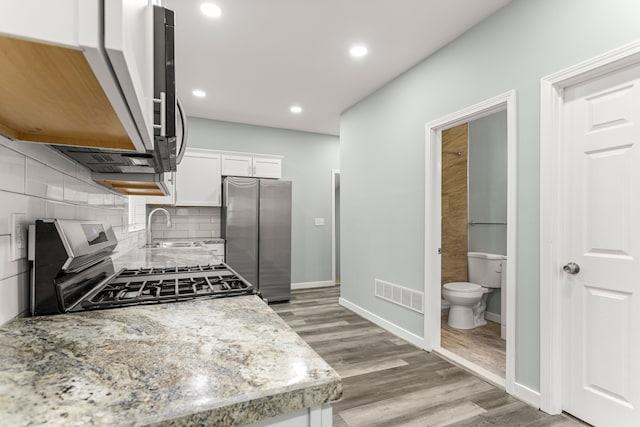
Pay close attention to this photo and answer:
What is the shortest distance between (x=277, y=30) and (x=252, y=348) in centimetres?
259

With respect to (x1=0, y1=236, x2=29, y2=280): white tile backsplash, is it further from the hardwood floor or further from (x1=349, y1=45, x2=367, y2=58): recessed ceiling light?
(x1=349, y1=45, x2=367, y2=58): recessed ceiling light

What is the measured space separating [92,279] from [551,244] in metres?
2.38

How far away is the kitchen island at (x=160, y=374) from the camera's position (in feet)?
1.71

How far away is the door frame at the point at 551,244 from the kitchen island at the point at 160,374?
1.80 m

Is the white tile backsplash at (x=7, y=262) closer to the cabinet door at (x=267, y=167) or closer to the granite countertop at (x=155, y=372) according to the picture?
the granite countertop at (x=155, y=372)

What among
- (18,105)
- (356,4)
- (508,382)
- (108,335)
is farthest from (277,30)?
(508,382)

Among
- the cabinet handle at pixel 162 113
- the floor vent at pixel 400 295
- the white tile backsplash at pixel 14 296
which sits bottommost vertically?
the floor vent at pixel 400 295

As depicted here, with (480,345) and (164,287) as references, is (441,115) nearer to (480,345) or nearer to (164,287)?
(480,345)

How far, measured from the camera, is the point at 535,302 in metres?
2.05

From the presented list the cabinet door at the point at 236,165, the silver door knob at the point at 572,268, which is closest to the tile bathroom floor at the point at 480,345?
the silver door knob at the point at 572,268

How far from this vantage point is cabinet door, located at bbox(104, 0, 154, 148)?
1.41 feet

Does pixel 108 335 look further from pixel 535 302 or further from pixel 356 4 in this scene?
pixel 356 4

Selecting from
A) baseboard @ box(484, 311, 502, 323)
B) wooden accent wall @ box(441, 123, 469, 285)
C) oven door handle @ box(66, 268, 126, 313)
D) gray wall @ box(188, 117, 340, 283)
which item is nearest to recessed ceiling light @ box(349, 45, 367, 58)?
wooden accent wall @ box(441, 123, 469, 285)

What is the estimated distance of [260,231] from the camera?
4.61 metres
